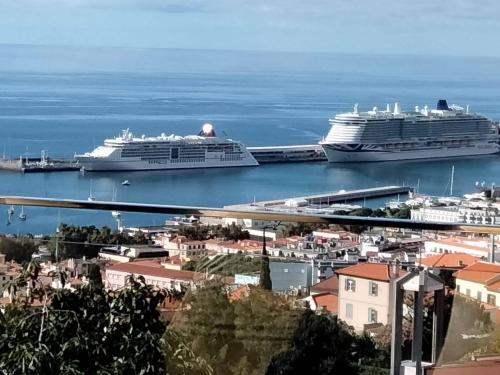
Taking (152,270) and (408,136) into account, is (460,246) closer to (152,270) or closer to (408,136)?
(152,270)

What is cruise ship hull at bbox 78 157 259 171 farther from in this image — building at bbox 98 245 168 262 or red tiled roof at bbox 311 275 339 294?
red tiled roof at bbox 311 275 339 294

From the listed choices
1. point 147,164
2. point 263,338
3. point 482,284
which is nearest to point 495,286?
point 482,284

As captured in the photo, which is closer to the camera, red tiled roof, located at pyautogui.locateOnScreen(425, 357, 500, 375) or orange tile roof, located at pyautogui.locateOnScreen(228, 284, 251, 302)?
red tiled roof, located at pyautogui.locateOnScreen(425, 357, 500, 375)

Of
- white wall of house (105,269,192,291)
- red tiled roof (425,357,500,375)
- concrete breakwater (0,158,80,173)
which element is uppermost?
concrete breakwater (0,158,80,173)

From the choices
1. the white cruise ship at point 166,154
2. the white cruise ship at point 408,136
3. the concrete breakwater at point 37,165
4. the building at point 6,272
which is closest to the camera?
the building at point 6,272

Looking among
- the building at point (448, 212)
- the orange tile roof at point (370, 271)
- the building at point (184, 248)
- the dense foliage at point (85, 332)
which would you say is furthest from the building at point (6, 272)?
the building at point (448, 212)

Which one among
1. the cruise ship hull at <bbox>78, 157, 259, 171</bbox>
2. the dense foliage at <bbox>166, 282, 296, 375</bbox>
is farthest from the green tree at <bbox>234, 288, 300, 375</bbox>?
the cruise ship hull at <bbox>78, 157, 259, 171</bbox>

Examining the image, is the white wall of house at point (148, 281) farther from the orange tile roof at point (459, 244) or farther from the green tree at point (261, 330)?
the orange tile roof at point (459, 244)
